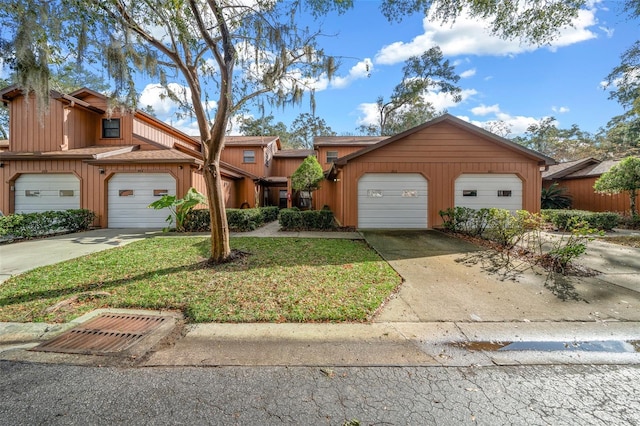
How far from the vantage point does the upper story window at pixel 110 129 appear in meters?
14.4

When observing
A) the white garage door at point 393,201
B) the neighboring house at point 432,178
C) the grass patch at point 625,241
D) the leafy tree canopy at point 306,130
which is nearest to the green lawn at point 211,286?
the white garage door at point 393,201

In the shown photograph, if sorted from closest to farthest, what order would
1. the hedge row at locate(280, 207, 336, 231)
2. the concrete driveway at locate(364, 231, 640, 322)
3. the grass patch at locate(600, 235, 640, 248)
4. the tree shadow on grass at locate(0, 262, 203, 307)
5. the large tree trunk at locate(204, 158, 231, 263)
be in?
1. the concrete driveway at locate(364, 231, 640, 322)
2. the tree shadow on grass at locate(0, 262, 203, 307)
3. the large tree trunk at locate(204, 158, 231, 263)
4. the grass patch at locate(600, 235, 640, 248)
5. the hedge row at locate(280, 207, 336, 231)

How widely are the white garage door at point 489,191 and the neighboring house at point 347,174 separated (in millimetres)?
41

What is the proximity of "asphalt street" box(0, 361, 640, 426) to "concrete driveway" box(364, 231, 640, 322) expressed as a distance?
3.75 feet

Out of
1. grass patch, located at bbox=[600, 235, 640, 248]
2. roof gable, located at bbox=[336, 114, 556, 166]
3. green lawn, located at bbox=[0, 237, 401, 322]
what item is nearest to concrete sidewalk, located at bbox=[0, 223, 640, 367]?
green lawn, located at bbox=[0, 237, 401, 322]

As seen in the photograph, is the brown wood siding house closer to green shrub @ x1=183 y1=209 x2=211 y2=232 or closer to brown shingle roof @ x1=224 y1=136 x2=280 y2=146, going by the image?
green shrub @ x1=183 y1=209 x2=211 y2=232

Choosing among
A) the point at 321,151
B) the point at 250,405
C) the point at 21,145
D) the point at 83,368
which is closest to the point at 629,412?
the point at 250,405

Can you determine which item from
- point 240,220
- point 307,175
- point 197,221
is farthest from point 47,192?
point 307,175

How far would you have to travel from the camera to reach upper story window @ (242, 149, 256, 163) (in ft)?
66.2

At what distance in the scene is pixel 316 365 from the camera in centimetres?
257

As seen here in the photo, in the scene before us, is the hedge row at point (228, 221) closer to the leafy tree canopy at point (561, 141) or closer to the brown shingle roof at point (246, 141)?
the brown shingle roof at point (246, 141)

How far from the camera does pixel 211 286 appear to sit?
4.59 m

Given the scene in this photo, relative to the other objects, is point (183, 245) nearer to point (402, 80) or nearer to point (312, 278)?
point (312, 278)

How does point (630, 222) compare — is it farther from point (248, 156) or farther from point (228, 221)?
point (248, 156)
